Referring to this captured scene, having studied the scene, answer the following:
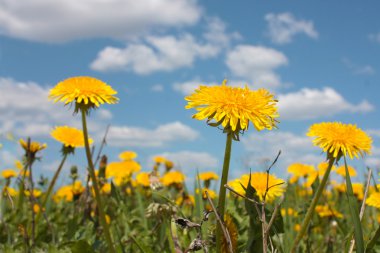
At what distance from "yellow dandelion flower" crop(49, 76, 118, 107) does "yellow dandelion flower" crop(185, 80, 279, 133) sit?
560 mm

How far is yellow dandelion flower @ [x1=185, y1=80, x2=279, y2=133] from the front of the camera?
178 cm

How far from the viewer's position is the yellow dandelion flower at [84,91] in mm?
2191

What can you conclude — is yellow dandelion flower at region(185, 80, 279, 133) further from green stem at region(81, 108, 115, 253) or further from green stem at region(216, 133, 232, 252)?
green stem at region(81, 108, 115, 253)

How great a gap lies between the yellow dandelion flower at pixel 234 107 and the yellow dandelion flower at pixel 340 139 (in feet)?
1.36

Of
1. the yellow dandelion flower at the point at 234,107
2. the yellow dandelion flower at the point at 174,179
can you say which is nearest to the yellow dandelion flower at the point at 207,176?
the yellow dandelion flower at the point at 174,179

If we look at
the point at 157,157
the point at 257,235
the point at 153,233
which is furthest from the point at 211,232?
the point at 157,157

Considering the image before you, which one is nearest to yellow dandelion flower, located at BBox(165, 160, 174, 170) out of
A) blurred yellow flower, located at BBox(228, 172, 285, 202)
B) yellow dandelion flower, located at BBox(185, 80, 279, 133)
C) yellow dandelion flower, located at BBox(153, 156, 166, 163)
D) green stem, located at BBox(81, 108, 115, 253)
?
yellow dandelion flower, located at BBox(153, 156, 166, 163)

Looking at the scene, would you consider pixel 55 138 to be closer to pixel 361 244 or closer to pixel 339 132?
pixel 339 132

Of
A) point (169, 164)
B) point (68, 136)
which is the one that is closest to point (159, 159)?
point (169, 164)

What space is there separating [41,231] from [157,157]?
3.65 metres

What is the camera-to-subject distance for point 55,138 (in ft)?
10.8

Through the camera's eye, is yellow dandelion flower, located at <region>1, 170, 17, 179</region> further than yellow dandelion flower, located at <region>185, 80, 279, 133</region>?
Yes

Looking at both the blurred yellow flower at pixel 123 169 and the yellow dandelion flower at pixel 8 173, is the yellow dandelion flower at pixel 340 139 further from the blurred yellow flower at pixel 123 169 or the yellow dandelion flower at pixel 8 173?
the yellow dandelion flower at pixel 8 173

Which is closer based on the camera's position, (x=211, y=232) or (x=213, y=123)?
(x=213, y=123)
